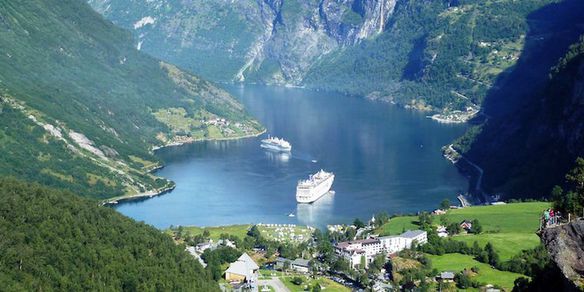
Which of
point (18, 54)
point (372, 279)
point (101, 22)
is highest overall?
point (101, 22)

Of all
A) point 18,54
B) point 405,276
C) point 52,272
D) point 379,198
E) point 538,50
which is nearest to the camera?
point 52,272

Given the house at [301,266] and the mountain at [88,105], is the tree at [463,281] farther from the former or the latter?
the mountain at [88,105]

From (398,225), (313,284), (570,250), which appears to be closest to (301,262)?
(313,284)

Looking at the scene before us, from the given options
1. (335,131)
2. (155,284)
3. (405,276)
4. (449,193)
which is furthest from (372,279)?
(335,131)

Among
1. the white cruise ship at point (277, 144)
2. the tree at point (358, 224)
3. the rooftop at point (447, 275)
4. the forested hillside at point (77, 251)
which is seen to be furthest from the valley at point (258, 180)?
the white cruise ship at point (277, 144)

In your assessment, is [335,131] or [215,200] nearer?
[215,200]

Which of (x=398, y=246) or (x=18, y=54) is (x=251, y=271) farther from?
(x=18, y=54)

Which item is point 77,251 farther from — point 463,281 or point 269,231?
point 269,231

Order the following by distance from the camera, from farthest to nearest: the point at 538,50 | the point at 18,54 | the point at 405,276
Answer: the point at 538,50
the point at 18,54
the point at 405,276
